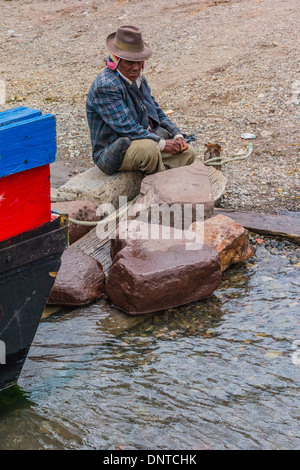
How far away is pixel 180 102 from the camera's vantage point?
8.59 metres

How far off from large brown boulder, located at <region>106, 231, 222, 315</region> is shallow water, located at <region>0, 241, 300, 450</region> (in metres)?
0.10

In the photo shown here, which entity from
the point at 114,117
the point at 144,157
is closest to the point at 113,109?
the point at 114,117

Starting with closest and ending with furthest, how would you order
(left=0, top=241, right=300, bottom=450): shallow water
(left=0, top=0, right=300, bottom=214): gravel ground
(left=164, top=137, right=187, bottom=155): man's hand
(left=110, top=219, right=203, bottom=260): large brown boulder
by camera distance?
(left=0, top=241, right=300, bottom=450): shallow water, (left=110, top=219, right=203, bottom=260): large brown boulder, (left=164, top=137, right=187, bottom=155): man's hand, (left=0, top=0, right=300, bottom=214): gravel ground

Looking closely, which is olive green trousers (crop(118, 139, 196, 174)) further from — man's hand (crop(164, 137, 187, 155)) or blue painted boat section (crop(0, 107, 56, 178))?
blue painted boat section (crop(0, 107, 56, 178))

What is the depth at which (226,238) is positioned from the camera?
175 inches

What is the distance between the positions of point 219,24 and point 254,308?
849 cm

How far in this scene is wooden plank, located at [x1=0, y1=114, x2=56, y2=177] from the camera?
255cm

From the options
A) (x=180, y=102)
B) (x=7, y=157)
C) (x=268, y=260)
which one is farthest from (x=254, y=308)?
(x=180, y=102)

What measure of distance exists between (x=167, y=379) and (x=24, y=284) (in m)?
1.10

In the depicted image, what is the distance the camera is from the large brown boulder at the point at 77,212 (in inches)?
189

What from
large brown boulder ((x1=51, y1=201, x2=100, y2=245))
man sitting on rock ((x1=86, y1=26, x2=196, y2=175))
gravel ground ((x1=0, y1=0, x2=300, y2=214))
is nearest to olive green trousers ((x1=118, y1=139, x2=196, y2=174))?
man sitting on rock ((x1=86, y1=26, x2=196, y2=175))

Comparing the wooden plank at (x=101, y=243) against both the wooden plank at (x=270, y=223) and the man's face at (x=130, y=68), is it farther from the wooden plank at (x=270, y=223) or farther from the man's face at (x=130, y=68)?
the man's face at (x=130, y=68)

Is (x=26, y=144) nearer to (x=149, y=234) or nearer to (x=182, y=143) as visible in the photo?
(x=149, y=234)
